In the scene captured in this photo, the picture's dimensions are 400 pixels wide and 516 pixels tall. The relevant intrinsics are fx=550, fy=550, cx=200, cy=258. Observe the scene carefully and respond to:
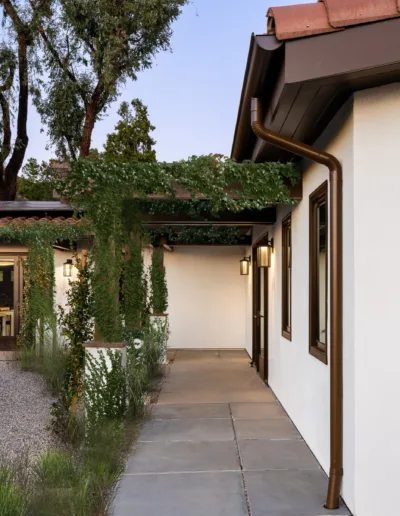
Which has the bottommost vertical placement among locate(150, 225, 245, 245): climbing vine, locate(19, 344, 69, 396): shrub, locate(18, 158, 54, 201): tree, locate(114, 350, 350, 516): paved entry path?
locate(114, 350, 350, 516): paved entry path

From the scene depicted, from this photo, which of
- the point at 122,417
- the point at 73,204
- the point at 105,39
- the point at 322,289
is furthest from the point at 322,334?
the point at 105,39

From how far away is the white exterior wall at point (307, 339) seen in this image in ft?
12.5

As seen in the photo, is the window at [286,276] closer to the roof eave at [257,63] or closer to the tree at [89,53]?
the roof eave at [257,63]

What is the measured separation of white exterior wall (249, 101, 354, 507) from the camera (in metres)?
3.80

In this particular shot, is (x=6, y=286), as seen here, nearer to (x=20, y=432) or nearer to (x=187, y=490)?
(x=20, y=432)

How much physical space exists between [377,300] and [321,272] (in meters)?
1.47

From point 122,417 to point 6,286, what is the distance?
6762mm

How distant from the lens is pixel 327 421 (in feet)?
14.5

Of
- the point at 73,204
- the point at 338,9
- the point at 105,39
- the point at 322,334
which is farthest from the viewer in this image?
the point at 105,39

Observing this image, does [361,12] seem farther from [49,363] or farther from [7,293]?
[7,293]

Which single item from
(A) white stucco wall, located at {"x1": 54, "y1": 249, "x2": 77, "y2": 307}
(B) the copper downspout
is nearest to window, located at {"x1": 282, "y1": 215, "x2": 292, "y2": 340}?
(B) the copper downspout

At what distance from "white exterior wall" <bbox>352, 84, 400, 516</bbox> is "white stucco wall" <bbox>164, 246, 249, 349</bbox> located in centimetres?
997

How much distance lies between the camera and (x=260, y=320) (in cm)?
1001

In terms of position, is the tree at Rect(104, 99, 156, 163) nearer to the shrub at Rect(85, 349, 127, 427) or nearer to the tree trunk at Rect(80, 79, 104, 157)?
the tree trunk at Rect(80, 79, 104, 157)
